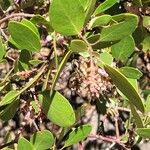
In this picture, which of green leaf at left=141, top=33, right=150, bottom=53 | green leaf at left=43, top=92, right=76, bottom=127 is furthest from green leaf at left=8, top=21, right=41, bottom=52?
green leaf at left=141, top=33, right=150, bottom=53

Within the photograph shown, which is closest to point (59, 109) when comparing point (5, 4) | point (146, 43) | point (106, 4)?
point (106, 4)

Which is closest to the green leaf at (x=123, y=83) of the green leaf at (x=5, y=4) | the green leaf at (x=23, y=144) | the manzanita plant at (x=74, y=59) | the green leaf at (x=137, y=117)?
the manzanita plant at (x=74, y=59)

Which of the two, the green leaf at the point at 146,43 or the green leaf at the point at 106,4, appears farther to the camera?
the green leaf at the point at 146,43

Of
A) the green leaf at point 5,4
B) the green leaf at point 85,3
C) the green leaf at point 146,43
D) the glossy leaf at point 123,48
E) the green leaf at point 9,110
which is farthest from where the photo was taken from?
the green leaf at point 146,43

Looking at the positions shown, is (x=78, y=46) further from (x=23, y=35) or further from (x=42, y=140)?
(x=42, y=140)

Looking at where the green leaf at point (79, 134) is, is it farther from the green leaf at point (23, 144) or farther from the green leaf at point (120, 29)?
the green leaf at point (120, 29)

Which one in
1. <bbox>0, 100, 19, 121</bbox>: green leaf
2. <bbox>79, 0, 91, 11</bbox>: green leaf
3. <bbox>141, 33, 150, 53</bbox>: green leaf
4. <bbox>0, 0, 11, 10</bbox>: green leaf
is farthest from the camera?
<bbox>141, 33, 150, 53</bbox>: green leaf

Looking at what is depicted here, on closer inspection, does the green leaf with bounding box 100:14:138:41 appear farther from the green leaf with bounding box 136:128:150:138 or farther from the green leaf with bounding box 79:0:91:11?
the green leaf with bounding box 136:128:150:138

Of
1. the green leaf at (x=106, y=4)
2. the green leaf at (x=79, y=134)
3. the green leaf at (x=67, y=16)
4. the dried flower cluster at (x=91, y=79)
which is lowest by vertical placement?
the green leaf at (x=79, y=134)
